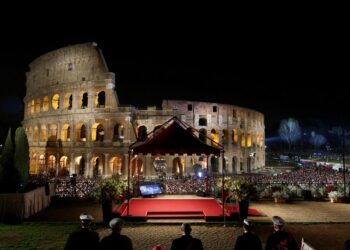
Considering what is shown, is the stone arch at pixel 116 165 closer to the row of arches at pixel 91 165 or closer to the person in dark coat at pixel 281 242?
the row of arches at pixel 91 165

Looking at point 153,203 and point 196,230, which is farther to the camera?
point 153,203

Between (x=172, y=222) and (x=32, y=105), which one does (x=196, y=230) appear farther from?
(x=32, y=105)

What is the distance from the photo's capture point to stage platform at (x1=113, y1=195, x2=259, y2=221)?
13.1 m

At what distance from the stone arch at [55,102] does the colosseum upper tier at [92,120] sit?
0.14 m

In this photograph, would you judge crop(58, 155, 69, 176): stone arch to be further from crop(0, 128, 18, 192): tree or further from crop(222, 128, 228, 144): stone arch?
crop(0, 128, 18, 192): tree

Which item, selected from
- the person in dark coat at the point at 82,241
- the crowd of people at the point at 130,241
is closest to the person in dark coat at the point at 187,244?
the crowd of people at the point at 130,241

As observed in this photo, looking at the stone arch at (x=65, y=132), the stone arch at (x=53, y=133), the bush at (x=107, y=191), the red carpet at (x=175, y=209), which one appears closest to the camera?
the bush at (x=107, y=191)

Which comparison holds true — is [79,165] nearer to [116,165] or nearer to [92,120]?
[116,165]

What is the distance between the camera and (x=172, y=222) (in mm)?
12617

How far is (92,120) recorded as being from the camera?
39188 mm

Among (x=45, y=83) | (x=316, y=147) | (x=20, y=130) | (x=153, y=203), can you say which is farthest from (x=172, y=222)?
(x=316, y=147)

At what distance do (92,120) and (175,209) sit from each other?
2728 centimetres

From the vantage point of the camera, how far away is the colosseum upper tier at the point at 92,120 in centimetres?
3878

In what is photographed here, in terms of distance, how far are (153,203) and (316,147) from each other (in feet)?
420
